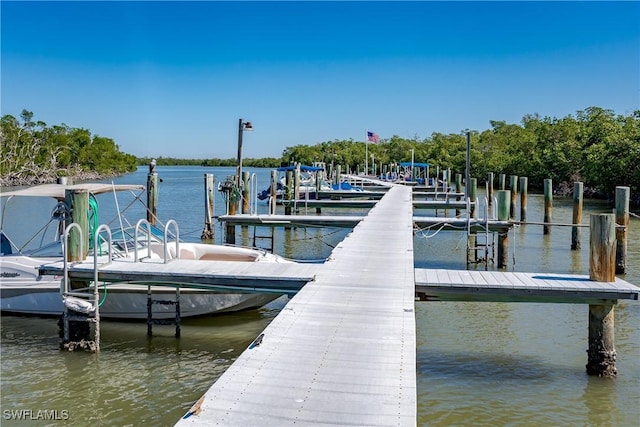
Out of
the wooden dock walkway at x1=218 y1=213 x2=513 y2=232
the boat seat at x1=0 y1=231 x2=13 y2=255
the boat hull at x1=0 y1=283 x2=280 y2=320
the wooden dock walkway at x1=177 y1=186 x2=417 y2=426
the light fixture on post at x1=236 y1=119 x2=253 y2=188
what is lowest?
the boat hull at x1=0 y1=283 x2=280 y2=320

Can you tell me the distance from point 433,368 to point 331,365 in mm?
4526

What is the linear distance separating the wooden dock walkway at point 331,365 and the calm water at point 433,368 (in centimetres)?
172

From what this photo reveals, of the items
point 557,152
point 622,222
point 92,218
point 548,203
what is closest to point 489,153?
point 557,152

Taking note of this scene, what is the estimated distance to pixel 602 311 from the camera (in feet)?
31.3

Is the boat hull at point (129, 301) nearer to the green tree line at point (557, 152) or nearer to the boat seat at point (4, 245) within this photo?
the boat seat at point (4, 245)

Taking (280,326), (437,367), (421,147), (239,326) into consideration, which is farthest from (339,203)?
(421,147)

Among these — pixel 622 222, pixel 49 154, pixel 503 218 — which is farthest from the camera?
pixel 49 154

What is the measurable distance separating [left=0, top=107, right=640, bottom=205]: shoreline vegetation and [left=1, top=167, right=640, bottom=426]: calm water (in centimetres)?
2838

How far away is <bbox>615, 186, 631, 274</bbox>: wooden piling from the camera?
17191mm

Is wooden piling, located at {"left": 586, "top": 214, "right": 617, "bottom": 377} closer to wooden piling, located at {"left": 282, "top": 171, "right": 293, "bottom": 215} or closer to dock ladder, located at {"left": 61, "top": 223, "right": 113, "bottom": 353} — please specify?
dock ladder, located at {"left": 61, "top": 223, "right": 113, "bottom": 353}

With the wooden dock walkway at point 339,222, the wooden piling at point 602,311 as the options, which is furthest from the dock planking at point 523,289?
the wooden dock walkway at point 339,222

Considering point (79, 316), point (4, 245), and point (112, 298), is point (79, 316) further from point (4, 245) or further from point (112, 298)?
point (4, 245)

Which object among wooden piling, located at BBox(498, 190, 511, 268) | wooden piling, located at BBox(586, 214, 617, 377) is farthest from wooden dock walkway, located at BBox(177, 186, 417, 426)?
wooden piling, located at BBox(498, 190, 511, 268)

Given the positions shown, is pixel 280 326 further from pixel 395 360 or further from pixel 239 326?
pixel 239 326
